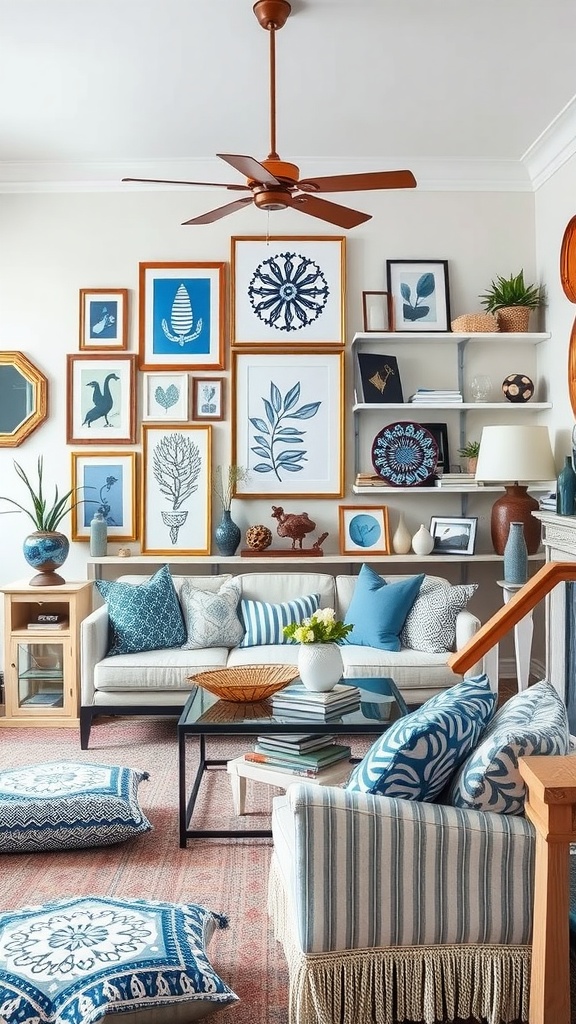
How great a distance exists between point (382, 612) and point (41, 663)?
1.84 meters

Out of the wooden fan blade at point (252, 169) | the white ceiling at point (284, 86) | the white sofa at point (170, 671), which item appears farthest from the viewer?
the white sofa at point (170, 671)

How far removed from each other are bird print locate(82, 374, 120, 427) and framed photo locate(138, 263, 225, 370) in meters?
0.24

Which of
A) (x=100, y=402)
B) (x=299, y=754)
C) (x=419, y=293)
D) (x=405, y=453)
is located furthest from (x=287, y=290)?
(x=299, y=754)

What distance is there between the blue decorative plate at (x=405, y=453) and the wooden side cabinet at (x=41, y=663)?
188 cm

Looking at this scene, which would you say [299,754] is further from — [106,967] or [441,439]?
[441,439]

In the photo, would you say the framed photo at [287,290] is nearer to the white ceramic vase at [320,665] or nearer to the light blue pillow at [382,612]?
the light blue pillow at [382,612]

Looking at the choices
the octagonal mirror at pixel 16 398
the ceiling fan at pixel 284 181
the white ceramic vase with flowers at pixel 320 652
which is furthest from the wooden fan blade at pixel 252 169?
the octagonal mirror at pixel 16 398

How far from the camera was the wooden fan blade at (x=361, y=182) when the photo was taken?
3.22 metres

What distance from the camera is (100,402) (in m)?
5.48

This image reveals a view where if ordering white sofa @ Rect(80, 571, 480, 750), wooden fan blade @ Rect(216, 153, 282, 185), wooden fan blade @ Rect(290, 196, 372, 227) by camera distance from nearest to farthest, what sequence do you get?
1. wooden fan blade @ Rect(216, 153, 282, 185)
2. wooden fan blade @ Rect(290, 196, 372, 227)
3. white sofa @ Rect(80, 571, 480, 750)

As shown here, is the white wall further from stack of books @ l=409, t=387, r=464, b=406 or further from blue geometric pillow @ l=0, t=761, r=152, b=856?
blue geometric pillow @ l=0, t=761, r=152, b=856

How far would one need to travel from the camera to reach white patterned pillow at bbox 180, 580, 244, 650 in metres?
4.70

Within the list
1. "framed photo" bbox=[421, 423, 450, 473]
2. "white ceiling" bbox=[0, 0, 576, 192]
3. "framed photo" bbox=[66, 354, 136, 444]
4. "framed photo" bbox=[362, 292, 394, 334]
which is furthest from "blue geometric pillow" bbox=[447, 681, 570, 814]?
"framed photo" bbox=[66, 354, 136, 444]

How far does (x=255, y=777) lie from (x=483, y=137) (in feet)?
11.9
